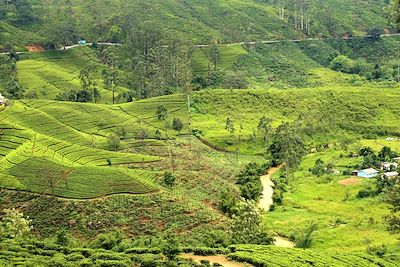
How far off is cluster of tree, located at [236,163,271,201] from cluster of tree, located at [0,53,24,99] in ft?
150

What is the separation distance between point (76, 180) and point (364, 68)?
90.0 m

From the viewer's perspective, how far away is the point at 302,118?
293 ft

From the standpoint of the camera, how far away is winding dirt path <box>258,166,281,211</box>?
60.6m

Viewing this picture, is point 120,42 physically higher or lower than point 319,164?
higher

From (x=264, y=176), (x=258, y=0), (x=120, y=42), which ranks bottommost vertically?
(x=264, y=176)

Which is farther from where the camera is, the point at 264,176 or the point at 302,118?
the point at 302,118

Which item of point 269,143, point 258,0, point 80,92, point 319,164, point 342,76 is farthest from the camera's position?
point 258,0

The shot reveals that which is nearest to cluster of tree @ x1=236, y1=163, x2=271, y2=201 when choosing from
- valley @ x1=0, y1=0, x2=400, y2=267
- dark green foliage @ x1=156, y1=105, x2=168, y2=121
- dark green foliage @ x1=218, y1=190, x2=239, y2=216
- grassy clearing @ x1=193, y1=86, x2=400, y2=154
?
valley @ x1=0, y1=0, x2=400, y2=267

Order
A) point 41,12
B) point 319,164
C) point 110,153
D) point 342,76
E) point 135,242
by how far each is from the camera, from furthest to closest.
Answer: point 41,12 < point 342,76 < point 319,164 < point 110,153 < point 135,242

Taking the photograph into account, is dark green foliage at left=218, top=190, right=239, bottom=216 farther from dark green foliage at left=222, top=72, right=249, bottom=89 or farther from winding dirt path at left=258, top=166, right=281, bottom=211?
dark green foliage at left=222, top=72, right=249, bottom=89

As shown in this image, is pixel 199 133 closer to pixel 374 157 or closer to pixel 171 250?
pixel 374 157

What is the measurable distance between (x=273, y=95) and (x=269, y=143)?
1838cm

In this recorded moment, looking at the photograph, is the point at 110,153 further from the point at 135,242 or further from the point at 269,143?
the point at 269,143

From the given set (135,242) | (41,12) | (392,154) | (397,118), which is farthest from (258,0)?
(135,242)
